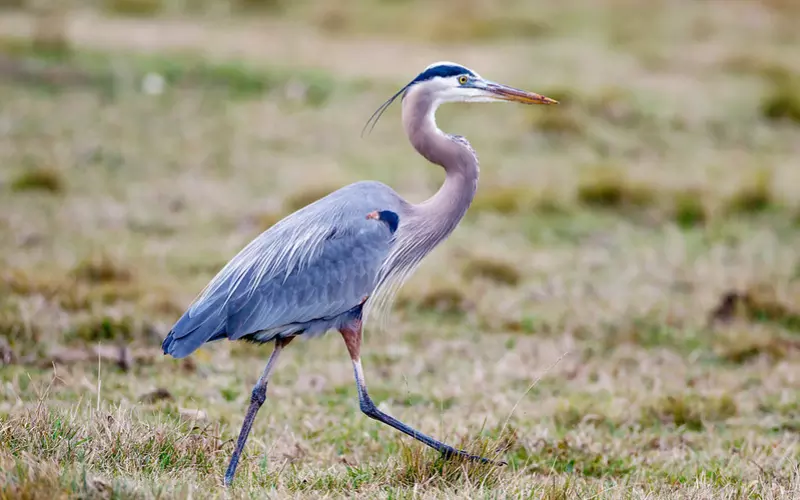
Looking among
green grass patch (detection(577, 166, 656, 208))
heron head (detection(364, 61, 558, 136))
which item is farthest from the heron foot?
green grass patch (detection(577, 166, 656, 208))

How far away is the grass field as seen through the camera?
4852 millimetres

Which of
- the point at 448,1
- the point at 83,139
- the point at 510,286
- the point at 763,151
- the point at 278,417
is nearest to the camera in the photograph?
the point at 278,417

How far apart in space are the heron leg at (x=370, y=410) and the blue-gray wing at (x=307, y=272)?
4.1 inches

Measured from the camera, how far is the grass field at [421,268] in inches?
191

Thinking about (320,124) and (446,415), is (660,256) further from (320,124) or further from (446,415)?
(320,124)

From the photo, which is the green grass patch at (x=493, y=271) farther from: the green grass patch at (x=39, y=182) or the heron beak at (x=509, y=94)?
the green grass patch at (x=39, y=182)

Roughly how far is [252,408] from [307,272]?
0.65 meters

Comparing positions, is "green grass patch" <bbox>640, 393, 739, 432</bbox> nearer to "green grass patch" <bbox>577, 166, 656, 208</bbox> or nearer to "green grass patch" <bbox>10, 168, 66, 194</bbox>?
"green grass patch" <bbox>577, 166, 656, 208</bbox>

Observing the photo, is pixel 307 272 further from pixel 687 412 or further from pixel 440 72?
pixel 687 412

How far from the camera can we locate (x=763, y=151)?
14.7 m

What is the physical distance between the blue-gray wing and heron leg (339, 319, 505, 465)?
104mm

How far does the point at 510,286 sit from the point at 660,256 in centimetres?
170

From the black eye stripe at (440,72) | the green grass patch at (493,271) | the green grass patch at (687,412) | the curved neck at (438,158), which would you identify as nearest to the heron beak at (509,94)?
the black eye stripe at (440,72)

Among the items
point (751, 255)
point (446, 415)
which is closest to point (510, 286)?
point (751, 255)
